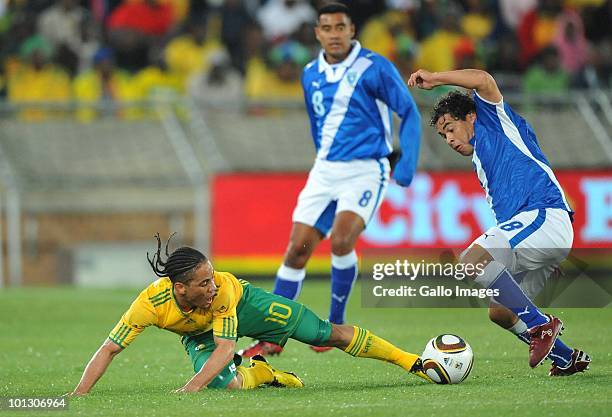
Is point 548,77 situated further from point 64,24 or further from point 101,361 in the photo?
point 101,361

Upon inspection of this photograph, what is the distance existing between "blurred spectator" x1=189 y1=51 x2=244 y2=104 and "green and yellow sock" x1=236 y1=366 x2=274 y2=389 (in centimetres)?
932

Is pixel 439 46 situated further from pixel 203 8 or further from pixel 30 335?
pixel 30 335

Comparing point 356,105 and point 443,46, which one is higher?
point 356,105

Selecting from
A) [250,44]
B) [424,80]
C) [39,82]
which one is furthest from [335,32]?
[39,82]

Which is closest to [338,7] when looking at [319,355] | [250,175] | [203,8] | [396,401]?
[319,355]

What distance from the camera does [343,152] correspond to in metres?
10.1

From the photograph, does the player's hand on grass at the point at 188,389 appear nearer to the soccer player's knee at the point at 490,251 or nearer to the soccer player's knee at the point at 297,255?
the soccer player's knee at the point at 490,251

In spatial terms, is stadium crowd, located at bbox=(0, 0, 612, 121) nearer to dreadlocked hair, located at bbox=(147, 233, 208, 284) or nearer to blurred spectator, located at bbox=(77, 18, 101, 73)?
blurred spectator, located at bbox=(77, 18, 101, 73)

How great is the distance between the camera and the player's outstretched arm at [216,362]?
7371 millimetres

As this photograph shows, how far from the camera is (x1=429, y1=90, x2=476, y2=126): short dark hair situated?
820cm

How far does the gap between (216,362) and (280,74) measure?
1004cm

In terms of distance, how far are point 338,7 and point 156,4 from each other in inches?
342

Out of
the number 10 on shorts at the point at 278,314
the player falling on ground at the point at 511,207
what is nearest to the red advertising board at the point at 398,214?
the player falling on ground at the point at 511,207

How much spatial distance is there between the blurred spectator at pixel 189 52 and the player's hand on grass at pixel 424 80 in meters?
9.89
